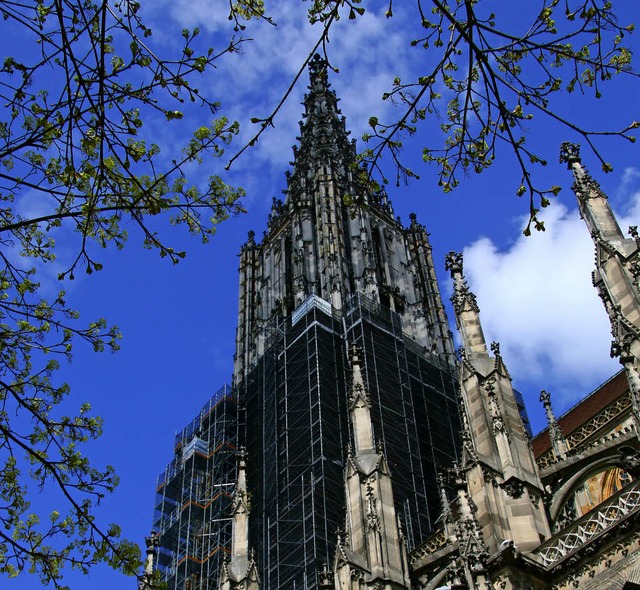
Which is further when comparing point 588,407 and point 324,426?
point 324,426

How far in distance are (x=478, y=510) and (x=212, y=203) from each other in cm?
641

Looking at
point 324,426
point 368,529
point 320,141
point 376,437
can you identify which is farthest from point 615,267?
point 320,141

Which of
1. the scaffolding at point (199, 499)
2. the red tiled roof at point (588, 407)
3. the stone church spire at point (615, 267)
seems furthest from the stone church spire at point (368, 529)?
the scaffolding at point (199, 499)

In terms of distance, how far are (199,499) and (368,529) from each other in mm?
16983

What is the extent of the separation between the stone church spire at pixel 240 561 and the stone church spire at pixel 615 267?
900 cm

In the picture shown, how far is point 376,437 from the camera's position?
89.9 feet

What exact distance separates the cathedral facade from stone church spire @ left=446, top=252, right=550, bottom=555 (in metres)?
0.03

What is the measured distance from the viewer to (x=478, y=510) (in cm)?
1264

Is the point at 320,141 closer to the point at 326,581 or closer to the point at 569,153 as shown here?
the point at 569,153

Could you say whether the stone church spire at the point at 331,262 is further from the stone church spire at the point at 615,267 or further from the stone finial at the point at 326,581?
the stone finial at the point at 326,581

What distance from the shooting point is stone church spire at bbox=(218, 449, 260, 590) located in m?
18.6

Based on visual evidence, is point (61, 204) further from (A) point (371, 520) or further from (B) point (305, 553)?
(B) point (305, 553)

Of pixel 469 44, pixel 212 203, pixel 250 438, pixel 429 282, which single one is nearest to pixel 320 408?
pixel 250 438

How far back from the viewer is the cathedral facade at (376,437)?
1229cm
